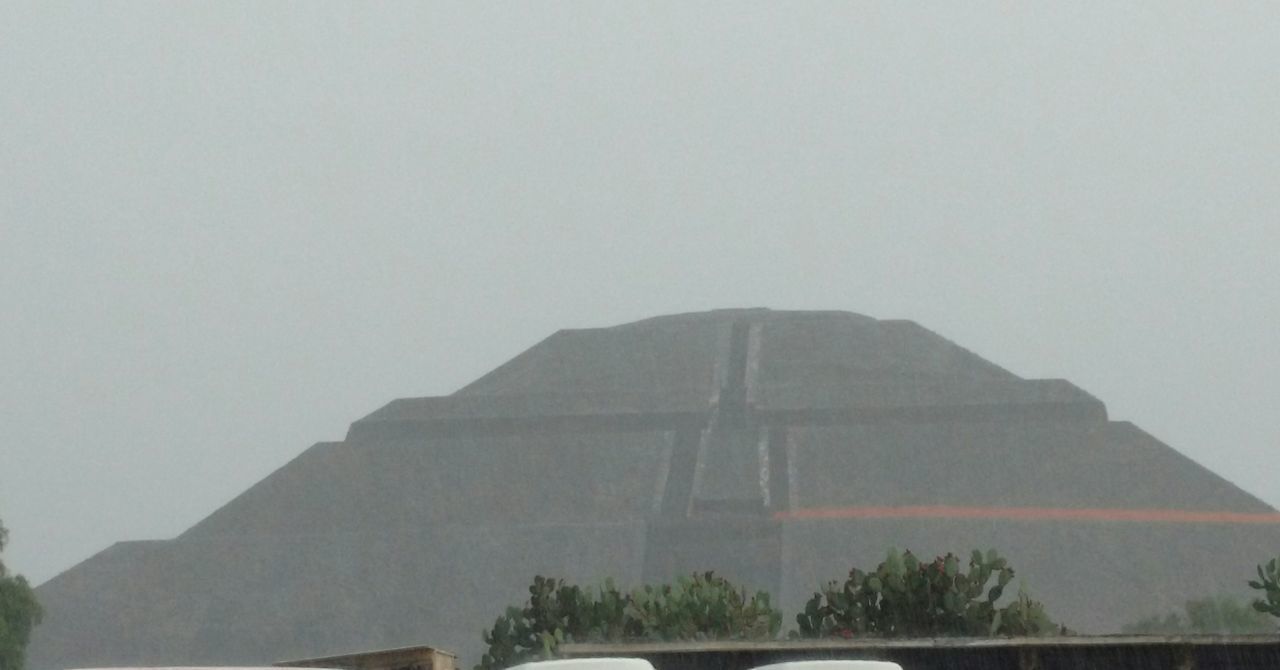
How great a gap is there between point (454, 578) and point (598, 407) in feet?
108

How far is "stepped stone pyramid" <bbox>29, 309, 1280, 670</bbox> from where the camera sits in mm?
125562

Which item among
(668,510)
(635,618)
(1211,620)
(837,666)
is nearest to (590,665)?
(837,666)

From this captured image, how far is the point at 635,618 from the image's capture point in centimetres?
4888

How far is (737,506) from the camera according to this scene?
13938 centimetres

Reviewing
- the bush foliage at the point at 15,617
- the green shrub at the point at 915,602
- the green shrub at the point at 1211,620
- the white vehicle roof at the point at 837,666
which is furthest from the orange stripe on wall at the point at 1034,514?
the white vehicle roof at the point at 837,666

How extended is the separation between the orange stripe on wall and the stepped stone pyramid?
0.26 metres

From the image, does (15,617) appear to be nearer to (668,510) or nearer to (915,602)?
(668,510)

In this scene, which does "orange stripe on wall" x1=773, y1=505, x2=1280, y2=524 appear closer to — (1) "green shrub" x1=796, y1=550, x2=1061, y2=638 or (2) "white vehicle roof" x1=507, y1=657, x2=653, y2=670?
(1) "green shrub" x1=796, y1=550, x2=1061, y2=638

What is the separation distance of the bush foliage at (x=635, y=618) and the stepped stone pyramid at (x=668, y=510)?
67162mm

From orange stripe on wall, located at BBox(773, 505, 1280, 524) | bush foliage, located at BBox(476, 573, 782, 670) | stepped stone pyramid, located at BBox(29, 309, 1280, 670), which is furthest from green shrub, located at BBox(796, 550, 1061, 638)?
orange stripe on wall, located at BBox(773, 505, 1280, 524)

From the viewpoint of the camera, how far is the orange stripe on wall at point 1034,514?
442 ft

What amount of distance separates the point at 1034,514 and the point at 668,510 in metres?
27.5

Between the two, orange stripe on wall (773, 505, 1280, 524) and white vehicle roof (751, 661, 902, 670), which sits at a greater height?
orange stripe on wall (773, 505, 1280, 524)

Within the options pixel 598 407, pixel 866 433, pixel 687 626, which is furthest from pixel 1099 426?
pixel 687 626
